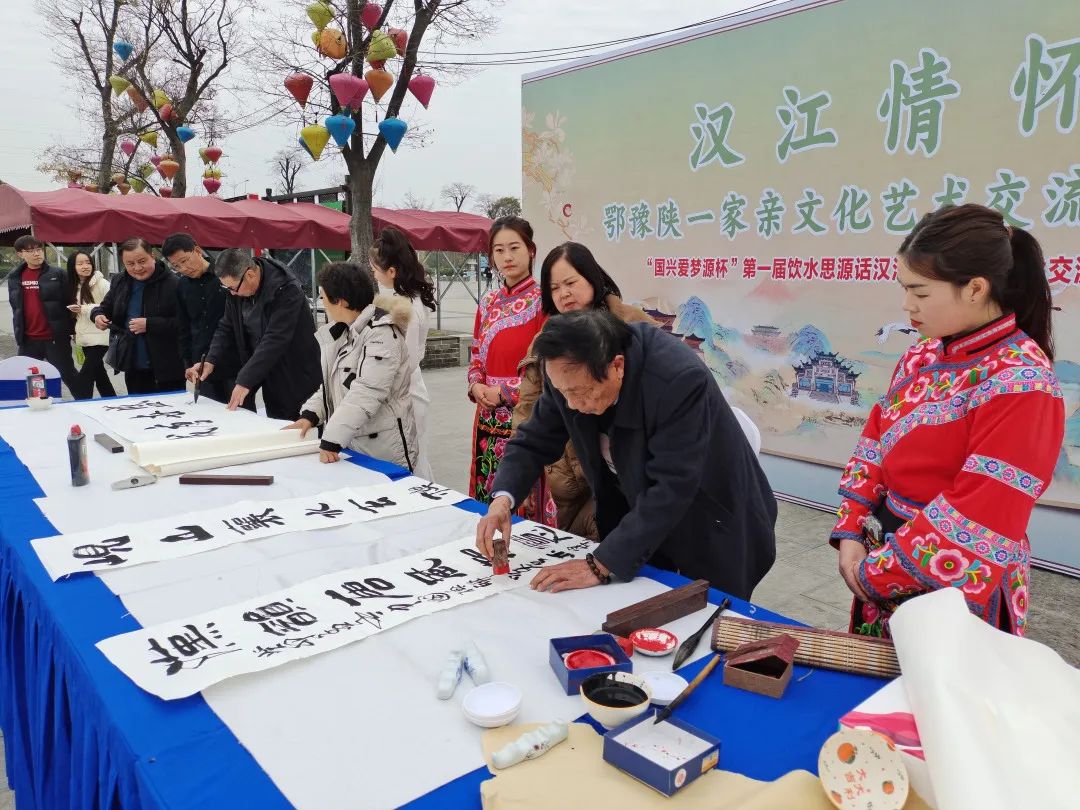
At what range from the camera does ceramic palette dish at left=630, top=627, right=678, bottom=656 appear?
1117 millimetres

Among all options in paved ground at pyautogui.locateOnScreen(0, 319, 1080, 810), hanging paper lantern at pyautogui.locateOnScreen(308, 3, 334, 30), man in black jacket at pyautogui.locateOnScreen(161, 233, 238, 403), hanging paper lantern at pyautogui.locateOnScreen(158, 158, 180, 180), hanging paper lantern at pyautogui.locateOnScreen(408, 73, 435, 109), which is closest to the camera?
paved ground at pyautogui.locateOnScreen(0, 319, 1080, 810)

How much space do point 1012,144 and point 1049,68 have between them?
0.87 ft

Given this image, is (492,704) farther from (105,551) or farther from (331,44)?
(331,44)

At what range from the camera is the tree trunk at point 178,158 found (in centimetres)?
1384

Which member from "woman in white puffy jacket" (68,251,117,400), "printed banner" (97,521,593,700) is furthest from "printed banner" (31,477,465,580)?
"woman in white puffy jacket" (68,251,117,400)

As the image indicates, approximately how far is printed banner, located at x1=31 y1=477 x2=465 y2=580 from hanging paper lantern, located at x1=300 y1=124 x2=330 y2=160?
5572 mm

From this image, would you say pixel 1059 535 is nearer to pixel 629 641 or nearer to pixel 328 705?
pixel 629 641

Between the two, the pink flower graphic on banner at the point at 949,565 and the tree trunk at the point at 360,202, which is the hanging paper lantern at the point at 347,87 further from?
the pink flower graphic on banner at the point at 949,565

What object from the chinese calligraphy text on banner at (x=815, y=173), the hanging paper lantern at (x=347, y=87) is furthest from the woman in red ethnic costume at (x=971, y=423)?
the hanging paper lantern at (x=347, y=87)

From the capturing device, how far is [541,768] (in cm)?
85

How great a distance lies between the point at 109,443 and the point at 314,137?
5086 millimetres

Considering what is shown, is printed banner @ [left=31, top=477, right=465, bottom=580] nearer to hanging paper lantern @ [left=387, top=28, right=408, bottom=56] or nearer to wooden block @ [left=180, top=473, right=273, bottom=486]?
wooden block @ [left=180, top=473, right=273, bottom=486]

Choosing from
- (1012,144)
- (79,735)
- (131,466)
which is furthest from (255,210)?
(79,735)

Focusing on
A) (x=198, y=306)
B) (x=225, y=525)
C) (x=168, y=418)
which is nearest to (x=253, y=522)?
(x=225, y=525)
